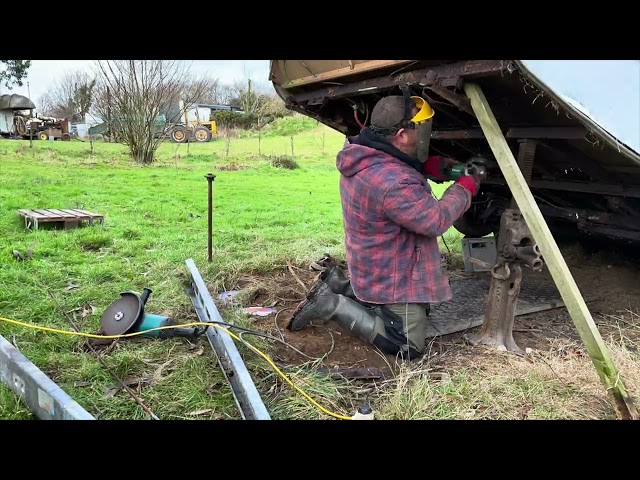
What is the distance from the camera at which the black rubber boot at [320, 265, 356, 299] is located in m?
4.19

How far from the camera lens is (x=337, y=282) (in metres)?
4.23

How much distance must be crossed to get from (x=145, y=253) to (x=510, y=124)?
15.3 ft

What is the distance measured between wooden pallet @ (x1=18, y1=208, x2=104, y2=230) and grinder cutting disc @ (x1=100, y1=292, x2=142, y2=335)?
14.1ft

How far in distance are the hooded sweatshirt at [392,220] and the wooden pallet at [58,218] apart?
18.3 feet

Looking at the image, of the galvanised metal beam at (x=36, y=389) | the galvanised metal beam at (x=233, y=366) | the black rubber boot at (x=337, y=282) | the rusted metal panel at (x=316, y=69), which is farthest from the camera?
the black rubber boot at (x=337, y=282)

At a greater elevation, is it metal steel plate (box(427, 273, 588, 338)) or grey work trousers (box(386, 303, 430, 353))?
grey work trousers (box(386, 303, 430, 353))

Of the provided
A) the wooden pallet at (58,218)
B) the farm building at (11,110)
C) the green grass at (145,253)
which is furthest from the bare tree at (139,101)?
the farm building at (11,110)

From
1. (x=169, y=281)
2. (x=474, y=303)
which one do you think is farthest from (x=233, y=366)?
(x=474, y=303)

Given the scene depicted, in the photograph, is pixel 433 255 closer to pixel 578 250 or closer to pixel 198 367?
pixel 198 367

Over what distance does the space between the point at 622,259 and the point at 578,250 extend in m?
0.46

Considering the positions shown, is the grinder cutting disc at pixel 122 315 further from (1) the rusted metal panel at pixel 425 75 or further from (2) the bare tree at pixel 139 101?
(2) the bare tree at pixel 139 101

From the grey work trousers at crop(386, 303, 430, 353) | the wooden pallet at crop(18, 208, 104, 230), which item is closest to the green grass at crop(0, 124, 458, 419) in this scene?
the wooden pallet at crop(18, 208, 104, 230)

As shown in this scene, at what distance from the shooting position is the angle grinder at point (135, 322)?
382 cm

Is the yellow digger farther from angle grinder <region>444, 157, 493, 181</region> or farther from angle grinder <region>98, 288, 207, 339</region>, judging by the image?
angle grinder <region>444, 157, 493, 181</region>
